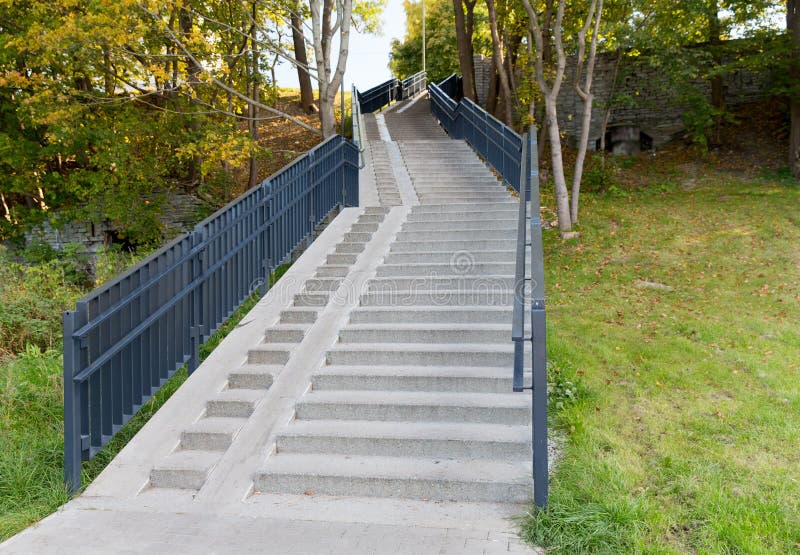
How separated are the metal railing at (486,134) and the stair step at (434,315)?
4.89 m

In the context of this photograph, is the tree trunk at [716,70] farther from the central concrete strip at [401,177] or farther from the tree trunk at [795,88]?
the central concrete strip at [401,177]

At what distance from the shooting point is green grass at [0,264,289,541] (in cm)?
426

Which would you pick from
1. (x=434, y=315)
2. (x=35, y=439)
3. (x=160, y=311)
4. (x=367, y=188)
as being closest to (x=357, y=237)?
(x=434, y=315)

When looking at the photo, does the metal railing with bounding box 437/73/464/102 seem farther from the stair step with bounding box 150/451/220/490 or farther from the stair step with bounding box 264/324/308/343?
the stair step with bounding box 150/451/220/490

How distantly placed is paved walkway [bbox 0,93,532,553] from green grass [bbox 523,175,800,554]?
567mm

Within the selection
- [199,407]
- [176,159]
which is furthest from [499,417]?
[176,159]

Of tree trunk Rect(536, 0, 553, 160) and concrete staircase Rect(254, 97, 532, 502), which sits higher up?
tree trunk Rect(536, 0, 553, 160)

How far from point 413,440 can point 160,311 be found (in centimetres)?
232

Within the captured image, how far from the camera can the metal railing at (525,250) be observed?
3.96m

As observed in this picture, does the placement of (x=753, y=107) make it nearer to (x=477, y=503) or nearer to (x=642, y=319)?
(x=642, y=319)

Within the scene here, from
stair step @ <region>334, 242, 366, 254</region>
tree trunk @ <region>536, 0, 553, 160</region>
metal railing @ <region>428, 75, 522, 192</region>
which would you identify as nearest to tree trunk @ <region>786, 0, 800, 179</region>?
tree trunk @ <region>536, 0, 553, 160</region>

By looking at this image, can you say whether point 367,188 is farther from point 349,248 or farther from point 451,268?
point 451,268

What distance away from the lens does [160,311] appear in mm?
5168

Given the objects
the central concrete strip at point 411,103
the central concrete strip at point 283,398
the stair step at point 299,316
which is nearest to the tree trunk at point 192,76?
the central concrete strip at point 411,103
